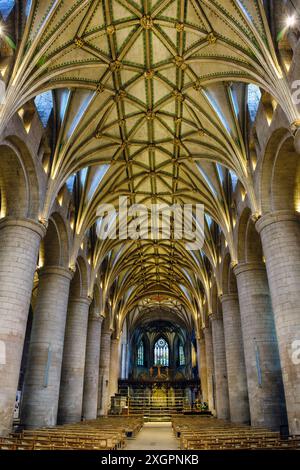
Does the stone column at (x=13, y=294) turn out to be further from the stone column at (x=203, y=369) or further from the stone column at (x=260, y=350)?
the stone column at (x=203, y=369)

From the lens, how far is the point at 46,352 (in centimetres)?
1605

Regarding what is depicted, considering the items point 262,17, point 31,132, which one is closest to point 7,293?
point 31,132

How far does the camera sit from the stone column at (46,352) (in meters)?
15.1

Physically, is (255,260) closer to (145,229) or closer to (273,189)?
(273,189)

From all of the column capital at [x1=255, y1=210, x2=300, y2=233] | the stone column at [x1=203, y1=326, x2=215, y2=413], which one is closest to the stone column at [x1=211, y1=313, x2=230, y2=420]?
the stone column at [x1=203, y1=326, x2=215, y2=413]

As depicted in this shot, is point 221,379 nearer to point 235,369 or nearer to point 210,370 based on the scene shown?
point 235,369

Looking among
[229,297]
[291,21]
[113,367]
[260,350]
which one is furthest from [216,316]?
[291,21]

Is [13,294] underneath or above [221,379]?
above

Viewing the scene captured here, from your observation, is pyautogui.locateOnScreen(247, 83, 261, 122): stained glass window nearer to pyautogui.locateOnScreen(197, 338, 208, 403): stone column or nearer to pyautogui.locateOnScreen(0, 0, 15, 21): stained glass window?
pyautogui.locateOnScreen(0, 0, 15, 21): stained glass window

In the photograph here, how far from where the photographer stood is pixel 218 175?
20.8 meters

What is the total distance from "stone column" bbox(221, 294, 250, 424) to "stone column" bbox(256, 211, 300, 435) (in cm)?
805

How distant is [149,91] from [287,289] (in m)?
11.6

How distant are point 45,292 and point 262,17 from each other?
48.7 ft

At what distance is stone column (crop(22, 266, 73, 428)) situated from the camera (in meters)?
15.1
